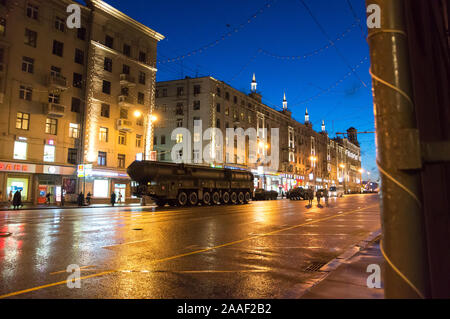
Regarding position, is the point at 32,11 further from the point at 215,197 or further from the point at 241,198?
the point at 241,198

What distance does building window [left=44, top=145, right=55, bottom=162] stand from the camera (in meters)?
31.7

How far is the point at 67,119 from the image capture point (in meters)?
33.9

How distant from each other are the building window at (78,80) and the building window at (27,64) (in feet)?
14.9

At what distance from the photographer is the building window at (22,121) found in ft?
97.7

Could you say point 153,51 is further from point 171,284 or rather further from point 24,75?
point 171,284

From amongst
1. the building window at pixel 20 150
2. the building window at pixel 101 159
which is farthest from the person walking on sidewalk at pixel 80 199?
the building window at pixel 20 150

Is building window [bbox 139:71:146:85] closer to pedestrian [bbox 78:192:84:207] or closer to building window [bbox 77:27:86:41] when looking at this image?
building window [bbox 77:27:86:41]

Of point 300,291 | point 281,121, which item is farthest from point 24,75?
point 281,121

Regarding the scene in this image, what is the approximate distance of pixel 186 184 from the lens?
28.9 meters

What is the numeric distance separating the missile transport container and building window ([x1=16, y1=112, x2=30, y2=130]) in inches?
468

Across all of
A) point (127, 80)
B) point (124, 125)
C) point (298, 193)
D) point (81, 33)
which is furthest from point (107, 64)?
point (298, 193)

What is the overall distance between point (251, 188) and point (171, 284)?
32.9 metres

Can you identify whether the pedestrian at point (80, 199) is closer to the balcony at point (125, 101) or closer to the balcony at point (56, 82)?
the balcony at point (56, 82)

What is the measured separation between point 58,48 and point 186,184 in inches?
805
